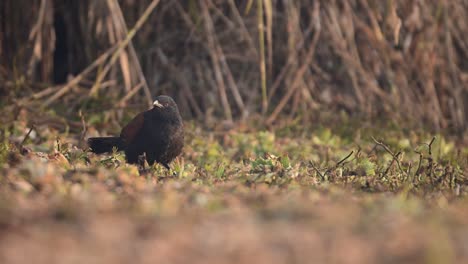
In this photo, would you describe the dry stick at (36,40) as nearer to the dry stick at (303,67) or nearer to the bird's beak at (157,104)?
the dry stick at (303,67)

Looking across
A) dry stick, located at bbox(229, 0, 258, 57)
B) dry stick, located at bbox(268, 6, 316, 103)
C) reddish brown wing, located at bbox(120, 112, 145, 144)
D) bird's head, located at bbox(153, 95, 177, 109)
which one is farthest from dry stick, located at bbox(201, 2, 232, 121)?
reddish brown wing, located at bbox(120, 112, 145, 144)

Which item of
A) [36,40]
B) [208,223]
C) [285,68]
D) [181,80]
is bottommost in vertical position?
[181,80]

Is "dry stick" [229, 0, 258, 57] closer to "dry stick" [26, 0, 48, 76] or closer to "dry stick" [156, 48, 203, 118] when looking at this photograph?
"dry stick" [156, 48, 203, 118]

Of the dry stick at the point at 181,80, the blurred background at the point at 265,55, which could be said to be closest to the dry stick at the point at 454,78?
the blurred background at the point at 265,55

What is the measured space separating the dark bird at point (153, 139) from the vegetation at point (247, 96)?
0.11m

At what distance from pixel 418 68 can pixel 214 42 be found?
194cm

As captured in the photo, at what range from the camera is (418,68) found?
714cm

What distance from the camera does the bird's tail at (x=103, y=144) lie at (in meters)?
4.58

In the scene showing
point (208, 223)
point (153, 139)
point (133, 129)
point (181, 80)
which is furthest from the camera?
point (181, 80)

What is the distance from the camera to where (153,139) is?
4422 millimetres

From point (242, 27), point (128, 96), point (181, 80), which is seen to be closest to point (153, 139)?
point (128, 96)

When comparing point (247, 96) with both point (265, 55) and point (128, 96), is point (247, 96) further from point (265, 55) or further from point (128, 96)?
point (128, 96)

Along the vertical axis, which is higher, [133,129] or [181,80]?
[133,129]

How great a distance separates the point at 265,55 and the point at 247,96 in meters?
0.41
